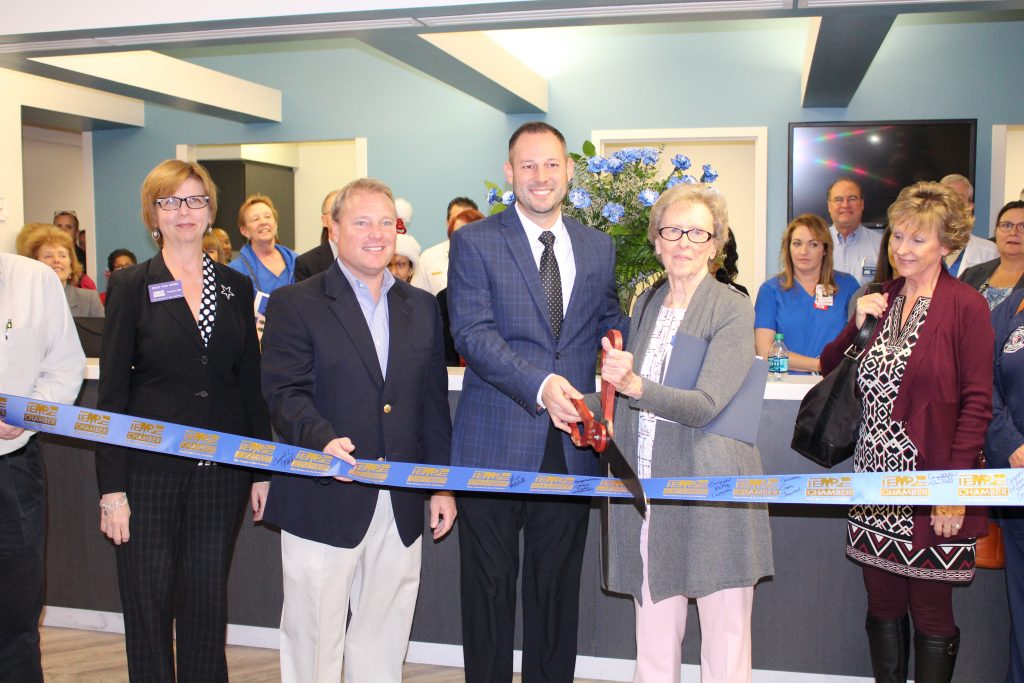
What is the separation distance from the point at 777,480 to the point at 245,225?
12.8 feet

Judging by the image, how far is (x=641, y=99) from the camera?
8.91 metres

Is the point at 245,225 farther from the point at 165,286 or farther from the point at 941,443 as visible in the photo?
the point at 941,443

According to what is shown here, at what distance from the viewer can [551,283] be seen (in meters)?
2.57

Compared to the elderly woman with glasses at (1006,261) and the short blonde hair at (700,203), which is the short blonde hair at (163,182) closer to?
the short blonde hair at (700,203)

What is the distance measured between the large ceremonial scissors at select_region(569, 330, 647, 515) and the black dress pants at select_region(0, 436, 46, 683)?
1.58 metres

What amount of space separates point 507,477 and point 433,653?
158 cm

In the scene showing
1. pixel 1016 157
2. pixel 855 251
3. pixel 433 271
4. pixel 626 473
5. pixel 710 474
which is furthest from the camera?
pixel 1016 157

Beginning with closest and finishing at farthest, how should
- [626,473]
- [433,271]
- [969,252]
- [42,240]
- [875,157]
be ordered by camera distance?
[626,473], [42,240], [969,252], [433,271], [875,157]

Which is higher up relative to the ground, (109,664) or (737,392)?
(737,392)

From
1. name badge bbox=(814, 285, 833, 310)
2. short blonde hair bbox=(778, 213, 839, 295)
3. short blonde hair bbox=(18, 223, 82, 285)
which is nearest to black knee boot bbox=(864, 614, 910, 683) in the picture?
name badge bbox=(814, 285, 833, 310)

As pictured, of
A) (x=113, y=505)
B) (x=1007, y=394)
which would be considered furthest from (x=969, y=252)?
(x=113, y=505)

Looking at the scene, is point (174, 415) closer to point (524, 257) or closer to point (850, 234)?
point (524, 257)

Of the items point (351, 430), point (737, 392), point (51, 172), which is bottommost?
point (351, 430)

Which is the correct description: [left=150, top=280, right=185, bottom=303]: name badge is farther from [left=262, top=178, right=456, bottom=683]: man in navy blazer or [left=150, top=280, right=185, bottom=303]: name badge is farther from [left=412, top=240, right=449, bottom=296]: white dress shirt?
[left=412, top=240, right=449, bottom=296]: white dress shirt
